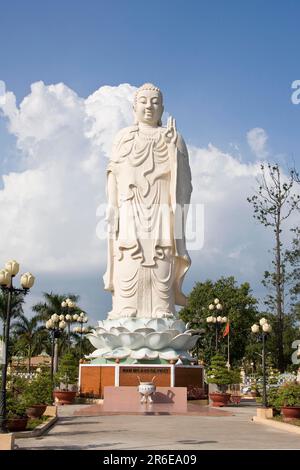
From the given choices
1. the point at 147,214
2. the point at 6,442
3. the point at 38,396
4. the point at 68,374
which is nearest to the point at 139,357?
the point at 68,374

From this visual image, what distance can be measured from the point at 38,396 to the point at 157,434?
3415 millimetres

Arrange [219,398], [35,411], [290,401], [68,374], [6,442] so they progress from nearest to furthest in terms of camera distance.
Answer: [6,442], [35,411], [290,401], [219,398], [68,374]

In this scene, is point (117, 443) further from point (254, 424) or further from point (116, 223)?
point (116, 223)

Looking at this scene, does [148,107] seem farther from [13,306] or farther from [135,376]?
[13,306]

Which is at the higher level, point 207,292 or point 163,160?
point 163,160

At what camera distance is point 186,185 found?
23.0 m

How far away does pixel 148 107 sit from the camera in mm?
23094

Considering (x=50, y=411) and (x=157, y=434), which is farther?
(x=50, y=411)

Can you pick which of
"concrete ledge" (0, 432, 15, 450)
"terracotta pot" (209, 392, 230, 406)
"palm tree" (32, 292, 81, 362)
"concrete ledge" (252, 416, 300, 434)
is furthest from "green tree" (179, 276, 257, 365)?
"concrete ledge" (0, 432, 15, 450)

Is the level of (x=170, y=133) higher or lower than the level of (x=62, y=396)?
higher

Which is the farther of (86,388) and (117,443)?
(86,388)

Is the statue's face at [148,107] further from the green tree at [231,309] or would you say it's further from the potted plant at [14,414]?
the green tree at [231,309]
